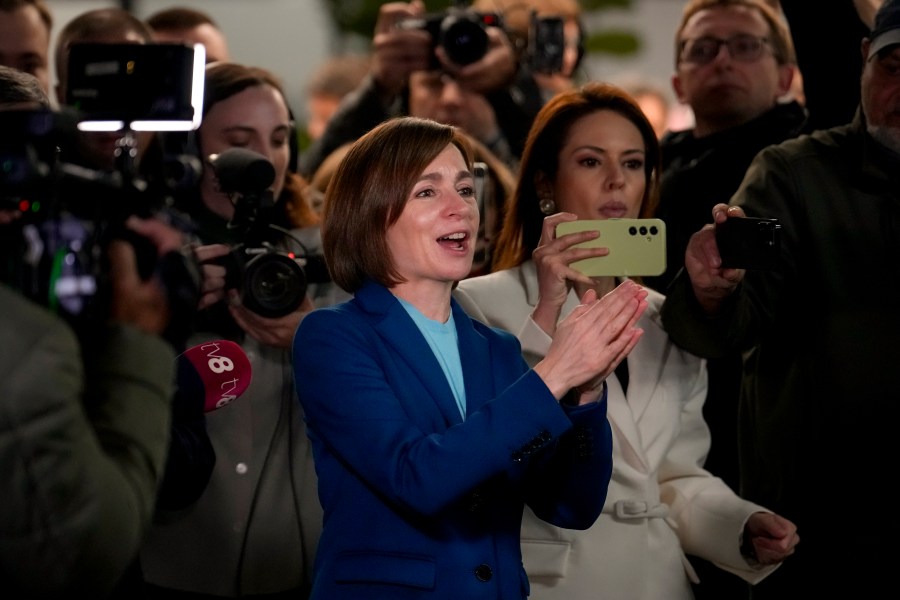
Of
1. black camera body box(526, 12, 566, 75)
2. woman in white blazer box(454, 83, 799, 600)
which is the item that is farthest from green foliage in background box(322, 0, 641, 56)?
woman in white blazer box(454, 83, 799, 600)

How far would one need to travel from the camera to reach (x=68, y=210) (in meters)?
1.70

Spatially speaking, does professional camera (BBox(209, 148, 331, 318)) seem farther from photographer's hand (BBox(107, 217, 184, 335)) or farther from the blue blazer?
photographer's hand (BBox(107, 217, 184, 335))

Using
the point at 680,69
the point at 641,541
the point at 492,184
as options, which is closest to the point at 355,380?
the point at 641,541

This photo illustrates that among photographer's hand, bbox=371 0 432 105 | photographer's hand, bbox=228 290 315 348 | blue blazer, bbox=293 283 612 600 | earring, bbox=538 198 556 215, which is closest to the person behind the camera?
blue blazer, bbox=293 283 612 600

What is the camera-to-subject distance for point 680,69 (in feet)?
12.8

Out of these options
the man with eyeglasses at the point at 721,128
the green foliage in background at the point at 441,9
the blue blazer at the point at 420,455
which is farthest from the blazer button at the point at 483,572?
the green foliage in background at the point at 441,9

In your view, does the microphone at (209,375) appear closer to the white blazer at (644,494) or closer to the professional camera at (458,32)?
the white blazer at (644,494)

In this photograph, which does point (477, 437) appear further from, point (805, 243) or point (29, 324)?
point (805, 243)

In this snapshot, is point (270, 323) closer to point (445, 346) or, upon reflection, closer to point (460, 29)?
point (445, 346)

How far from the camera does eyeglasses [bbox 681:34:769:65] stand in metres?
3.79

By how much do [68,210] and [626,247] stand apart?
129 centimetres

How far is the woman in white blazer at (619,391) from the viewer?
2.69m

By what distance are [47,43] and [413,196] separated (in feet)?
6.77

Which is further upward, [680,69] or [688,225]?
[680,69]
